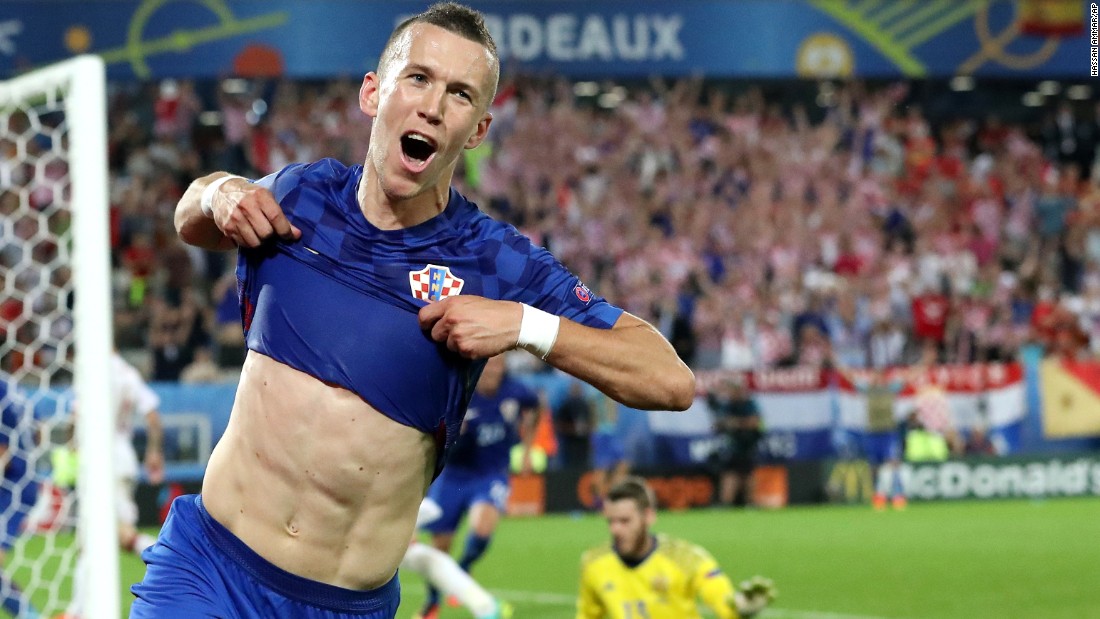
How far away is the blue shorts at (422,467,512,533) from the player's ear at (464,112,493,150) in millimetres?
7235

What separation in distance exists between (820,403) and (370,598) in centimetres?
1660

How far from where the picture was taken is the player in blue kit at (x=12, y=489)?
837 cm

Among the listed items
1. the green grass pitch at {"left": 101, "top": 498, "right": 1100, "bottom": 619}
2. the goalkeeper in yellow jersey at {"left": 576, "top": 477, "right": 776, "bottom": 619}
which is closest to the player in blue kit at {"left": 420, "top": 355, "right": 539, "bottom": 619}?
the green grass pitch at {"left": 101, "top": 498, "right": 1100, "bottom": 619}

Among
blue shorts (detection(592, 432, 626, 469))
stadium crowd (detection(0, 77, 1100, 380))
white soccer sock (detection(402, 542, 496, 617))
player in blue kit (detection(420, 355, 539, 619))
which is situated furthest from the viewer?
stadium crowd (detection(0, 77, 1100, 380))

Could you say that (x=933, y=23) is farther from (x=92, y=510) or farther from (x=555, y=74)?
(x=92, y=510)

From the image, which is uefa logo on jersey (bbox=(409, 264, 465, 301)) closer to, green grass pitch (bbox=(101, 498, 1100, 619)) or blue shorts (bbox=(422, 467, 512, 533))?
green grass pitch (bbox=(101, 498, 1100, 619))

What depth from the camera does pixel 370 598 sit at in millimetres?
3939

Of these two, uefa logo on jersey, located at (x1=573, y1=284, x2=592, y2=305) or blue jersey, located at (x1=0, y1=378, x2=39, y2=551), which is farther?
blue jersey, located at (x1=0, y1=378, x2=39, y2=551)

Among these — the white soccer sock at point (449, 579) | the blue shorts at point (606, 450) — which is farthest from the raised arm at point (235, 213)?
the blue shorts at point (606, 450)

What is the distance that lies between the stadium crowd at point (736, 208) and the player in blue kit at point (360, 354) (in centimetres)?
1487

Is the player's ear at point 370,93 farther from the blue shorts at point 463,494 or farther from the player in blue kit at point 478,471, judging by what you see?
the blue shorts at point 463,494

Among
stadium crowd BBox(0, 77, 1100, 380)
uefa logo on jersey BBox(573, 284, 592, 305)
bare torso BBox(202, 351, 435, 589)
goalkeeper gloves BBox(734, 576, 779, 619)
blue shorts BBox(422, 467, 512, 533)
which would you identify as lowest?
goalkeeper gloves BBox(734, 576, 779, 619)

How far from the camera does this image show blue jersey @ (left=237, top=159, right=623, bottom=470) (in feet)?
12.5

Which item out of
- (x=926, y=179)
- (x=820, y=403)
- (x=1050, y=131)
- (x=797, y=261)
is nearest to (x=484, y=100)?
(x=820, y=403)
